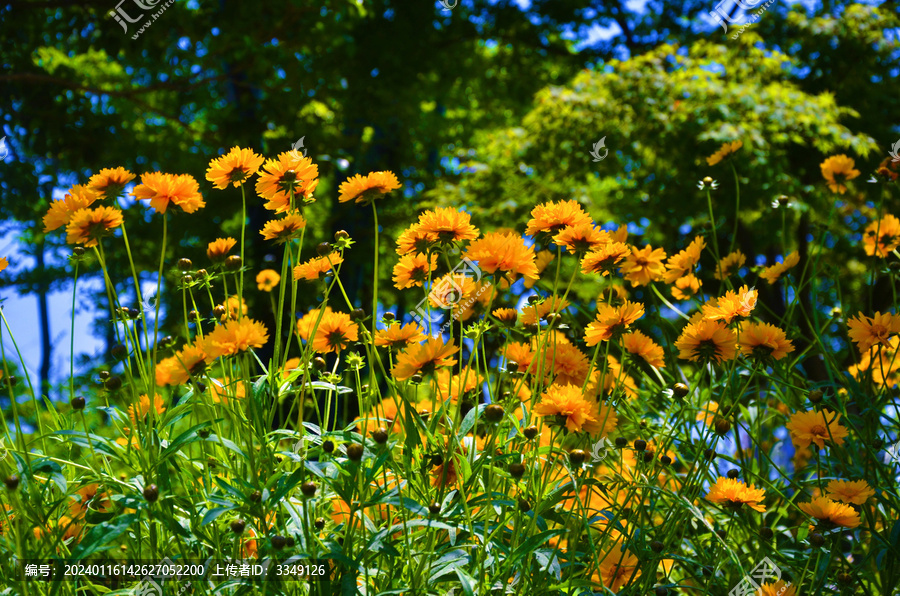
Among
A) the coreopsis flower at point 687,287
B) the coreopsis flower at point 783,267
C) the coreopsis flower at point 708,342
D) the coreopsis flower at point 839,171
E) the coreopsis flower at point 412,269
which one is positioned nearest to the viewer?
the coreopsis flower at point 708,342

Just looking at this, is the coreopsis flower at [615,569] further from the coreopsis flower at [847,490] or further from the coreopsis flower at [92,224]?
the coreopsis flower at [92,224]

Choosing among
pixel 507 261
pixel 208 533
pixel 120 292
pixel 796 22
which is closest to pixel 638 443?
pixel 507 261

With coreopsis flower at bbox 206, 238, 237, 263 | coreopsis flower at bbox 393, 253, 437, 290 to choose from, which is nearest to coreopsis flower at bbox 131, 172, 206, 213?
coreopsis flower at bbox 206, 238, 237, 263

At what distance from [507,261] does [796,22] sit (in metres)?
5.96

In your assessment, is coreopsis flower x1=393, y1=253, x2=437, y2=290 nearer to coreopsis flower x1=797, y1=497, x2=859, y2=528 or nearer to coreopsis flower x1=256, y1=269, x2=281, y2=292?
coreopsis flower x1=256, y1=269, x2=281, y2=292

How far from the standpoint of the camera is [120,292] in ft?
25.7

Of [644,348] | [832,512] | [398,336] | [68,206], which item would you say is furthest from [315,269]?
[832,512]

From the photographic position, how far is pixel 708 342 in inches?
50.2

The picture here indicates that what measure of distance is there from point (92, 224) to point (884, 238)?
205 centimetres

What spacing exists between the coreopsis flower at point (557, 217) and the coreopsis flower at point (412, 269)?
0.75 ft

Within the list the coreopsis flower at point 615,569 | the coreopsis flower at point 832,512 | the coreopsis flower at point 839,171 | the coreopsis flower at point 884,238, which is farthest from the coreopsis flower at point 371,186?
the coreopsis flower at point 839,171

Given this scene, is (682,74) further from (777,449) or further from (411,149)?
(777,449)

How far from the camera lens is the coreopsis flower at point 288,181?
129 cm

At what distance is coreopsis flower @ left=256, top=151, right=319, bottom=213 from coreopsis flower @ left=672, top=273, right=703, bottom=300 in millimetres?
1071
